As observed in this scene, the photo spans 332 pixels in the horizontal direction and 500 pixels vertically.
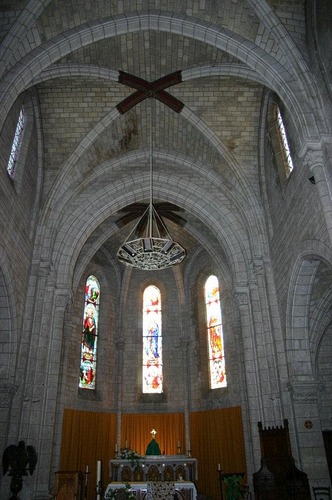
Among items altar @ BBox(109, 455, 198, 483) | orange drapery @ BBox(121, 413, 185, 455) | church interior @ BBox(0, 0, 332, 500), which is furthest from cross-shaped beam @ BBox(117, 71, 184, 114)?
orange drapery @ BBox(121, 413, 185, 455)

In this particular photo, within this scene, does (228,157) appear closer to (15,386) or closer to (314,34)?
(314,34)

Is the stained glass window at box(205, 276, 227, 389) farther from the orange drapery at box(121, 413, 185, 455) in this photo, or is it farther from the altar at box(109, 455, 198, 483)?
the altar at box(109, 455, 198, 483)

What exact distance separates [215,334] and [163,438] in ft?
15.9

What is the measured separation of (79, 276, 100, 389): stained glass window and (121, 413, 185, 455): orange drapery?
228cm

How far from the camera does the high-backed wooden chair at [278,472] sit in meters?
10.4

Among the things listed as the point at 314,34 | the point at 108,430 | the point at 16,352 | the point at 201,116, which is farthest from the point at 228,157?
the point at 108,430

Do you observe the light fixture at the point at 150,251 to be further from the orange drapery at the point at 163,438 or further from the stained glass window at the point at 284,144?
the orange drapery at the point at 163,438

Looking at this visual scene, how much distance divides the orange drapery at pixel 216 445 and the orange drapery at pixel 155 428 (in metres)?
0.85

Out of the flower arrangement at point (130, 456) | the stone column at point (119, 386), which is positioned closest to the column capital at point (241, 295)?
the flower arrangement at point (130, 456)

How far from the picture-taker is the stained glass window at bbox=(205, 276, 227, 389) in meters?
19.1

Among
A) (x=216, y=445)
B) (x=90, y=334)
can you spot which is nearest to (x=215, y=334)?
(x=216, y=445)

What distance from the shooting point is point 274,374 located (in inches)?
508

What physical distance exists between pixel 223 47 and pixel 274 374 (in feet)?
28.9

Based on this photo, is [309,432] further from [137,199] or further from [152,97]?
[152,97]
